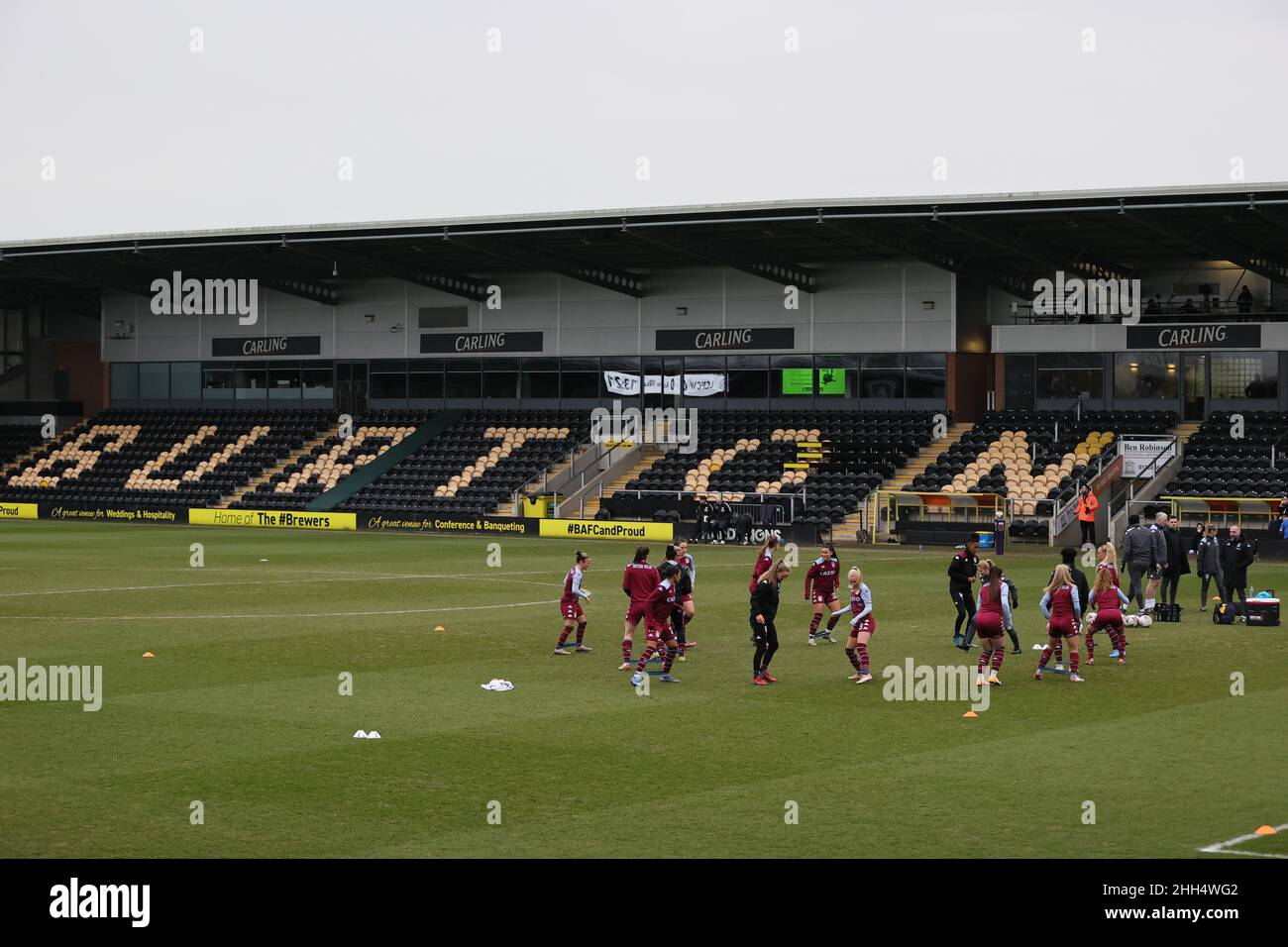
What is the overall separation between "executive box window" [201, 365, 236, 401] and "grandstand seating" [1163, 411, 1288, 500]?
148 ft

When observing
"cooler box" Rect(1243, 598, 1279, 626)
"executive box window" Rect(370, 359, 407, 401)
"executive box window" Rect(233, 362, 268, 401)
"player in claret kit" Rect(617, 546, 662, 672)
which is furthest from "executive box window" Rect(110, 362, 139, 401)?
"cooler box" Rect(1243, 598, 1279, 626)

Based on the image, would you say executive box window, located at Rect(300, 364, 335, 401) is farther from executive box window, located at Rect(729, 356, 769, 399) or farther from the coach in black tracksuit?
the coach in black tracksuit

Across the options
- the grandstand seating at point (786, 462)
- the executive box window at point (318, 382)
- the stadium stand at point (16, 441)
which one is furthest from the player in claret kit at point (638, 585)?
the stadium stand at point (16, 441)

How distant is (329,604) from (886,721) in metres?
15.6

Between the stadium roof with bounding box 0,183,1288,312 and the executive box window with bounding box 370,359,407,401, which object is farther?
the executive box window with bounding box 370,359,407,401

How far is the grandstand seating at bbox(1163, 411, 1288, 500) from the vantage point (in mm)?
50375

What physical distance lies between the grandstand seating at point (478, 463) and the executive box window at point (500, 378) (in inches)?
42.4

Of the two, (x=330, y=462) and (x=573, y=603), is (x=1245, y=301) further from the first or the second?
(x=573, y=603)

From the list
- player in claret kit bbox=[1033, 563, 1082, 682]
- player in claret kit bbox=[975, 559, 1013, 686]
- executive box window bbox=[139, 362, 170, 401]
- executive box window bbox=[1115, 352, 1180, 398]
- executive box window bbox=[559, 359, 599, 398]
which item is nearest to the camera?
player in claret kit bbox=[975, 559, 1013, 686]

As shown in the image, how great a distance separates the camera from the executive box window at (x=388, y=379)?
7388cm

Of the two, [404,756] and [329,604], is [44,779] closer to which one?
[404,756]

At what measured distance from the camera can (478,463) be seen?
6588 cm
